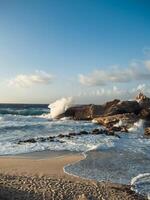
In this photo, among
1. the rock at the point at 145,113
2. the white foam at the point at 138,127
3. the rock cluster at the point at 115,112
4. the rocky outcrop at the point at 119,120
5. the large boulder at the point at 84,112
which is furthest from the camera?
the large boulder at the point at 84,112

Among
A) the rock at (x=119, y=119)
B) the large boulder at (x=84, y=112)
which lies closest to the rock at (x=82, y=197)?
the rock at (x=119, y=119)

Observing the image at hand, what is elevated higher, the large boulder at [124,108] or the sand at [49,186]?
the large boulder at [124,108]

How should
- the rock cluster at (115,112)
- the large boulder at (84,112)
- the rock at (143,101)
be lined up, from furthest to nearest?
1. the large boulder at (84,112)
2. the rock at (143,101)
3. the rock cluster at (115,112)

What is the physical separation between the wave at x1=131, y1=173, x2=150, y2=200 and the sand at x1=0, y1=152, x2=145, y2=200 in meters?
0.30

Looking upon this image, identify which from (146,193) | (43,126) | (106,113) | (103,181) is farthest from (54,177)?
(106,113)

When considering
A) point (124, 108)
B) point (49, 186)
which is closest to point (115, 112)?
point (124, 108)

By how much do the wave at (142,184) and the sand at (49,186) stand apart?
0.30 meters

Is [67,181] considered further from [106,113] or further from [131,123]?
[106,113]

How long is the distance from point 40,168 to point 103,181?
2.78 m

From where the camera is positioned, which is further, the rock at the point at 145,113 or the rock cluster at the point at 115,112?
the rock at the point at 145,113

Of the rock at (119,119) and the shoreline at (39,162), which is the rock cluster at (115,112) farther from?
the shoreline at (39,162)

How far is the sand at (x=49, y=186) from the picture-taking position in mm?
9602

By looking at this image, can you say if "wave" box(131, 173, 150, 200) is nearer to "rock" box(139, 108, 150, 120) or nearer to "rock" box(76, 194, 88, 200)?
"rock" box(76, 194, 88, 200)

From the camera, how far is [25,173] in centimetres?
1239
